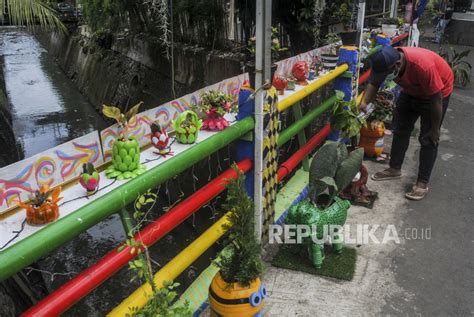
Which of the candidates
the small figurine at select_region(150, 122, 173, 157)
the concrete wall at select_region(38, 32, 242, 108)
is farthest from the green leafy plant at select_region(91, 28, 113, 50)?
the small figurine at select_region(150, 122, 173, 157)

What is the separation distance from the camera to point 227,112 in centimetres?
295

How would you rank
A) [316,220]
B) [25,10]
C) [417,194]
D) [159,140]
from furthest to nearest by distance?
[25,10], [417,194], [316,220], [159,140]

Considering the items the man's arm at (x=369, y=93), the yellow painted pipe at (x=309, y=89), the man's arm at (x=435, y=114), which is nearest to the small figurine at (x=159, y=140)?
the yellow painted pipe at (x=309, y=89)

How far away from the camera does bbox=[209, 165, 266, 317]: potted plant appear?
6.66ft

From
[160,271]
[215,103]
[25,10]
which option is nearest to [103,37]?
[25,10]

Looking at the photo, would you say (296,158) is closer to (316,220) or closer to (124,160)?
(316,220)

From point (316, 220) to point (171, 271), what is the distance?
→ 1.11 m

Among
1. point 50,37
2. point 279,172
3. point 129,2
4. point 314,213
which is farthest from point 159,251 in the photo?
point 50,37

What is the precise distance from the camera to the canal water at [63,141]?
4.62 metres

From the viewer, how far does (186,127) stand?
251 centimetres

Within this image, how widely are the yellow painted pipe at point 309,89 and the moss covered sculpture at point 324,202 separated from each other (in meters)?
0.45

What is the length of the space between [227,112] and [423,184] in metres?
2.20

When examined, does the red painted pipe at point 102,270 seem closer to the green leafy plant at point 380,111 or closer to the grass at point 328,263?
the grass at point 328,263

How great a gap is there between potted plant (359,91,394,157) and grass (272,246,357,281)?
6.18 feet
